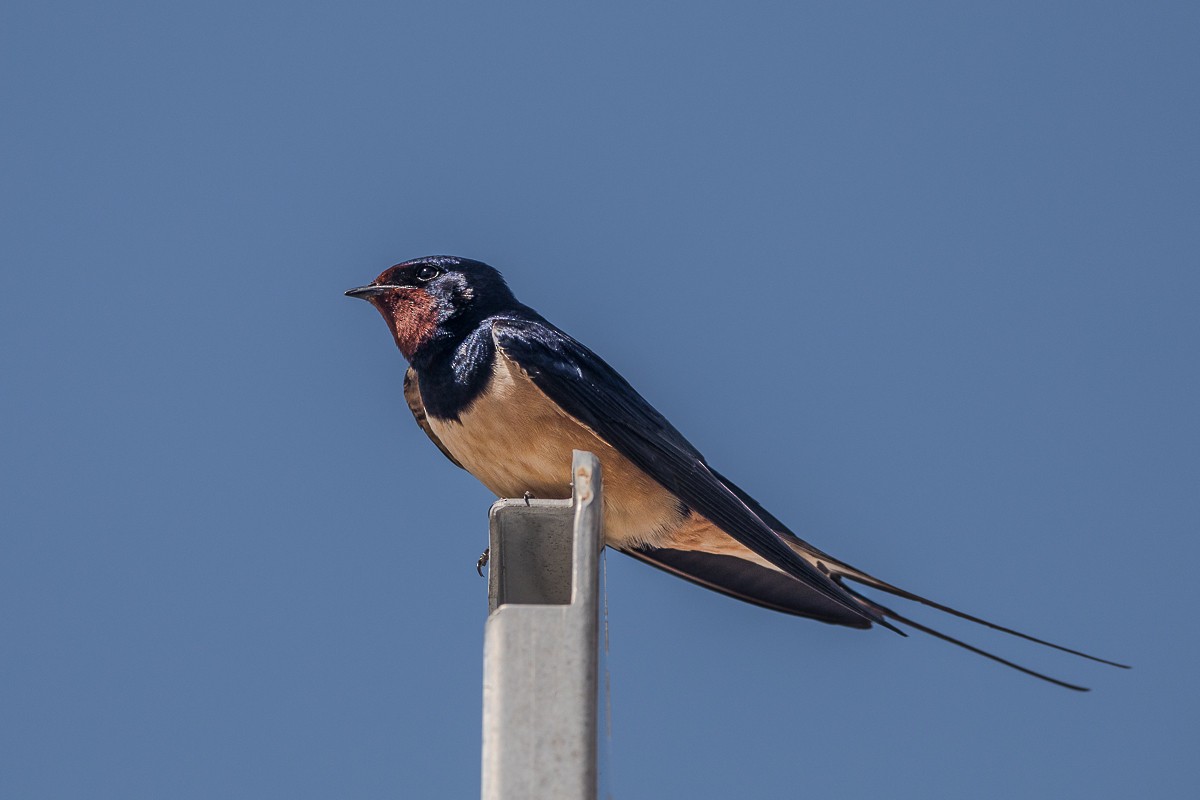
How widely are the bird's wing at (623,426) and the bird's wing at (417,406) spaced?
0.36m

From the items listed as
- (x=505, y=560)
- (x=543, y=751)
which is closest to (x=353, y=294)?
(x=505, y=560)

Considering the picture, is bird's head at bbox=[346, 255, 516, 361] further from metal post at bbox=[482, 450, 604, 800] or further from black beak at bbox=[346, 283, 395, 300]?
metal post at bbox=[482, 450, 604, 800]

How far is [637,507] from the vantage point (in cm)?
430

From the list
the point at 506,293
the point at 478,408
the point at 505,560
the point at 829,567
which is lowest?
the point at 505,560

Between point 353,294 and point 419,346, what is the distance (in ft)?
1.15

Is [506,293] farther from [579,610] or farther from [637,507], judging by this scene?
[579,610]

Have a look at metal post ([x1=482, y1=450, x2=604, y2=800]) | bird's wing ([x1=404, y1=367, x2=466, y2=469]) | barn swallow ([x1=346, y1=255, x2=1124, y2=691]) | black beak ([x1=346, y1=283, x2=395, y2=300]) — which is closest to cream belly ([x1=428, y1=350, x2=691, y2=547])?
barn swallow ([x1=346, y1=255, x2=1124, y2=691])

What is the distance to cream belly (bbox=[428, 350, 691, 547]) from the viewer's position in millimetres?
4094

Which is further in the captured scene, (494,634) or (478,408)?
(478,408)

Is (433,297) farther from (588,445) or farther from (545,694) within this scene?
(545,694)

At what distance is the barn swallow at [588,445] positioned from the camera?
4.12 metres

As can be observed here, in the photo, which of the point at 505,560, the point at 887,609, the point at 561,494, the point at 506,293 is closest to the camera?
the point at 505,560

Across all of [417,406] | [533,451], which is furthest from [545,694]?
[417,406]

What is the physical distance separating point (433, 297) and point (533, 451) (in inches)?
29.0
